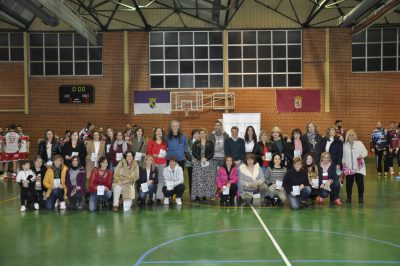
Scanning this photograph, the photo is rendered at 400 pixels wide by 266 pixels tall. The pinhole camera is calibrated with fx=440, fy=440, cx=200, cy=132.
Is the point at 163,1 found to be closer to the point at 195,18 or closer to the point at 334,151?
the point at 195,18

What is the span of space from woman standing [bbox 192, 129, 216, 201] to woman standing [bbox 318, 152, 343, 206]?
2.29 m

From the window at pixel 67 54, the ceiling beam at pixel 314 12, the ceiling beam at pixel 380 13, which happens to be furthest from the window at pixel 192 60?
the ceiling beam at pixel 380 13

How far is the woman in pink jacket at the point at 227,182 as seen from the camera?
30.0ft

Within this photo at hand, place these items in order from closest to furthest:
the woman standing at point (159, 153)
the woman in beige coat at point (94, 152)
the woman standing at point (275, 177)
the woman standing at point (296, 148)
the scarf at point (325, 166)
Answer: the scarf at point (325, 166) < the woman standing at point (275, 177) < the woman standing at point (159, 153) < the woman standing at point (296, 148) < the woman in beige coat at point (94, 152)

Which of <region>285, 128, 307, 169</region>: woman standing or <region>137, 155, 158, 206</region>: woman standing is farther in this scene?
<region>285, 128, 307, 169</region>: woman standing

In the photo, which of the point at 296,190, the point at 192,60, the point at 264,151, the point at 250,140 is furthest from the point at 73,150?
the point at 192,60

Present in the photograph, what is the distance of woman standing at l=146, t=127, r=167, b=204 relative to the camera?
31.4ft

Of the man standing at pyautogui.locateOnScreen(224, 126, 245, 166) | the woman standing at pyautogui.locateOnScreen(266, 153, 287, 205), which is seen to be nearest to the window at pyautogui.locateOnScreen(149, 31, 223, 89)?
the man standing at pyautogui.locateOnScreen(224, 126, 245, 166)

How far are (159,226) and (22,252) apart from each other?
223 centimetres

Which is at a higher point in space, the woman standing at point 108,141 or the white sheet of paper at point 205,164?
the woman standing at point 108,141

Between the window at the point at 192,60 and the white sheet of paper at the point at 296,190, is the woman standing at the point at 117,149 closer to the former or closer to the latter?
the white sheet of paper at the point at 296,190

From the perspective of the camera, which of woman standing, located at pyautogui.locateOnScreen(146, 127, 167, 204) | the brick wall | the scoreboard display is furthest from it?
the scoreboard display

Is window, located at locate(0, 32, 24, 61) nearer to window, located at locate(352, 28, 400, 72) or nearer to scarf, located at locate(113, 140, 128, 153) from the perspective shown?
scarf, located at locate(113, 140, 128, 153)

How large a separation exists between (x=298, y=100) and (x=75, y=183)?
13053 mm
